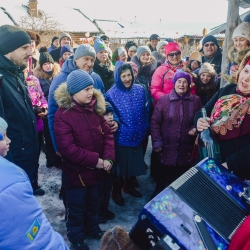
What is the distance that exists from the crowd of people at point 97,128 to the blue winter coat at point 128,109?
1cm

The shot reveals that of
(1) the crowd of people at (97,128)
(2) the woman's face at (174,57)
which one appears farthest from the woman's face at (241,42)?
(2) the woman's face at (174,57)

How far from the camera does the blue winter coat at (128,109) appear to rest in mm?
3213

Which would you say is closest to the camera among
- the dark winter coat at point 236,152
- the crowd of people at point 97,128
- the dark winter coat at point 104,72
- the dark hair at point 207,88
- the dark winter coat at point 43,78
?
the crowd of people at point 97,128

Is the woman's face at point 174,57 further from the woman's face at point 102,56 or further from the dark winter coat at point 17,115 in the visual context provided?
the dark winter coat at point 17,115

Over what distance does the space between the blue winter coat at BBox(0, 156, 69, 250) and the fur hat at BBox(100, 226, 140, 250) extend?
0.32 m

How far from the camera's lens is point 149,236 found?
1404mm

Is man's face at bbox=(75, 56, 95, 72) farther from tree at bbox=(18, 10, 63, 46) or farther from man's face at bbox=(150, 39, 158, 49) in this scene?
tree at bbox=(18, 10, 63, 46)

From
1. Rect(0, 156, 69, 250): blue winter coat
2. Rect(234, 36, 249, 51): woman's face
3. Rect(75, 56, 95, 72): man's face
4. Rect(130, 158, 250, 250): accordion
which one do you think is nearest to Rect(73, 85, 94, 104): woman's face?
Rect(75, 56, 95, 72): man's face

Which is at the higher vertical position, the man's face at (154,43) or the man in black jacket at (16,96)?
the man's face at (154,43)

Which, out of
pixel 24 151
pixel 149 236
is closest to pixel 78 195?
pixel 24 151

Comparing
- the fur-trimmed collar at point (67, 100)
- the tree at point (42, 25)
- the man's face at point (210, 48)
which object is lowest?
the fur-trimmed collar at point (67, 100)

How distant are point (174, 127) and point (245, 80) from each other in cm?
123

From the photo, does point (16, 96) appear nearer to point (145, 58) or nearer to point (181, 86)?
point (181, 86)

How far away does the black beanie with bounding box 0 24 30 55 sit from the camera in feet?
7.97
